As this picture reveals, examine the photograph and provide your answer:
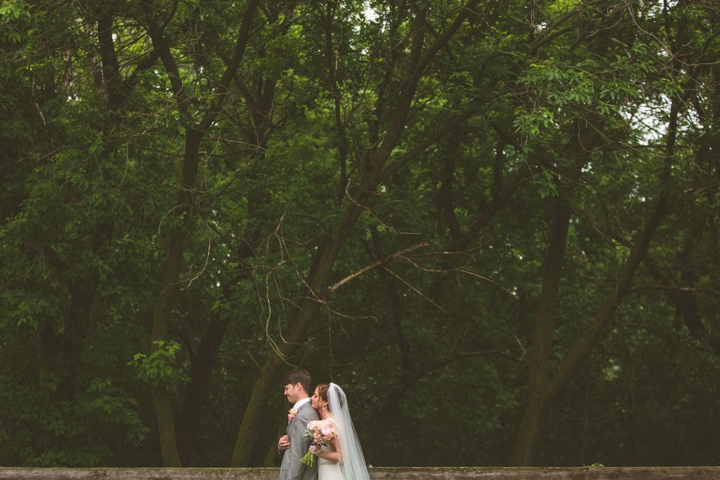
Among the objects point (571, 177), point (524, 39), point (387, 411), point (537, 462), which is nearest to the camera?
point (524, 39)

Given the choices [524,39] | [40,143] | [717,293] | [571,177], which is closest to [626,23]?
[524,39]

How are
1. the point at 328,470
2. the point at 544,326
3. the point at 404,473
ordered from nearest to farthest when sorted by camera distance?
Answer: the point at 328,470 → the point at 404,473 → the point at 544,326

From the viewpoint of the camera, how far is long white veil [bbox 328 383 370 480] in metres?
6.07

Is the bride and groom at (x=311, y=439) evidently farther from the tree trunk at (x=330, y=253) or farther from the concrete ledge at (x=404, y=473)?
the tree trunk at (x=330, y=253)

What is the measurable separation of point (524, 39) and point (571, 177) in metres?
3.77

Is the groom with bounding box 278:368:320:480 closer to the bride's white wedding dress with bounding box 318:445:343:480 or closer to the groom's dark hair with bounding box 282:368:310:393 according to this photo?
the groom's dark hair with bounding box 282:368:310:393

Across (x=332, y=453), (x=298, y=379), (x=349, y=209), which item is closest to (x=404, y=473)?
(x=332, y=453)

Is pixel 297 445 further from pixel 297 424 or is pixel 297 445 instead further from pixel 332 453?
pixel 332 453

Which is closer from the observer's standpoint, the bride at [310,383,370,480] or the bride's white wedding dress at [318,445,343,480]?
the bride at [310,383,370,480]

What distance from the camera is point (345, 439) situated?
6.06 metres

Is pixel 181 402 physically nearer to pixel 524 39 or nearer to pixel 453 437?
pixel 453 437

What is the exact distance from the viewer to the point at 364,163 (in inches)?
517

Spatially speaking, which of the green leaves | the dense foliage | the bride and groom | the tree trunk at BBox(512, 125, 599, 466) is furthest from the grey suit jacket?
the tree trunk at BBox(512, 125, 599, 466)

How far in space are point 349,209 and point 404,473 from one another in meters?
5.52
